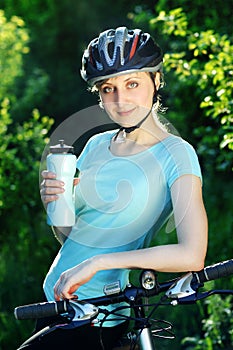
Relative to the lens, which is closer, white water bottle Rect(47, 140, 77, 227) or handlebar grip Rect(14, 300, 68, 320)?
handlebar grip Rect(14, 300, 68, 320)

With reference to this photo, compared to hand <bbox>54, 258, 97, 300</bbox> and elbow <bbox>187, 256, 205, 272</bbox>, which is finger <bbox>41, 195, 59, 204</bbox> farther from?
elbow <bbox>187, 256, 205, 272</bbox>

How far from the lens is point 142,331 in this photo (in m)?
3.15

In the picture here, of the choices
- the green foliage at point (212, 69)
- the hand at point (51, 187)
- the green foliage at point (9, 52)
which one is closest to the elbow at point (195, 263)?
the hand at point (51, 187)

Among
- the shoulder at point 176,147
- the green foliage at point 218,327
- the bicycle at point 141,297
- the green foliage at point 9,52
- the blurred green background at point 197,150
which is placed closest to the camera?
the bicycle at point 141,297

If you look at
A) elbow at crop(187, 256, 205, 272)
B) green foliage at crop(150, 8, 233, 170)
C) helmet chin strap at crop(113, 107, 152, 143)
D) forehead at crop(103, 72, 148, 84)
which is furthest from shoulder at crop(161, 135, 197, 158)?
green foliage at crop(150, 8, 233, 170)

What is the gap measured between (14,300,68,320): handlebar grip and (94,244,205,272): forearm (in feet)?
0.57

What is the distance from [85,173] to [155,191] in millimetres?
408

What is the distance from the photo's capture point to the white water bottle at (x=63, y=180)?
130 inches

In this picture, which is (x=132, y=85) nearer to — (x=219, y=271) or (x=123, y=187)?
(x=123, y=187)

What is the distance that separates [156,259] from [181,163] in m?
0.37

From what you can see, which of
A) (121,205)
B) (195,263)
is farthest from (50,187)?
(195,263)

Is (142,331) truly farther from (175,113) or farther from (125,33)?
(175,113)

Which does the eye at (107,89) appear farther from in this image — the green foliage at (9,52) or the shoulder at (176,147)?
the green foliage at (9,52)

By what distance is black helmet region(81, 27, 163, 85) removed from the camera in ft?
11.5
